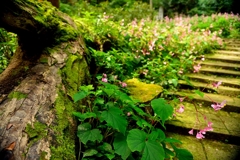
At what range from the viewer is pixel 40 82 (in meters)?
1.79

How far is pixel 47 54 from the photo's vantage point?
2.09m

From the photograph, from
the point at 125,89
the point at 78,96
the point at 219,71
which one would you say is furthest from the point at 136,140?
the point at 219,71

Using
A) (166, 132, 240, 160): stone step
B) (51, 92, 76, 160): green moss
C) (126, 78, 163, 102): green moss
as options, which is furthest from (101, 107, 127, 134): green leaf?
(166, 132, 240, 160): stone step

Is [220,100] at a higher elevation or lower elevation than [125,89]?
lower

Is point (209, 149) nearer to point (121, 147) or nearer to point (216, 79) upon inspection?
point (121, 147)

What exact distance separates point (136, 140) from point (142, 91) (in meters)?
1.38

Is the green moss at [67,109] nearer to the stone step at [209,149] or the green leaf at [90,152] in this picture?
the green leaf at [90,152]

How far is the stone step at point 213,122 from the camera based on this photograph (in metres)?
2.56

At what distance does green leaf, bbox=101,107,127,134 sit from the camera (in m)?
1.40

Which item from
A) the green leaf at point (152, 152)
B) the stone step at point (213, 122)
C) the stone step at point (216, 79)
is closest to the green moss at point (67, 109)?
the green leaf at point (152, 152)

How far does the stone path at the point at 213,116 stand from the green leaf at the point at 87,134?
0.90 meters

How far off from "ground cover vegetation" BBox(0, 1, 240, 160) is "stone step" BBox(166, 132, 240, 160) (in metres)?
0.21

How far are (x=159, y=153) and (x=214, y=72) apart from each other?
3.91m

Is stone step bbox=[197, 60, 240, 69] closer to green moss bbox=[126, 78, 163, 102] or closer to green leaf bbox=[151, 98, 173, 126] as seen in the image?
green moss bbox=[126, 78, 163, 102]
